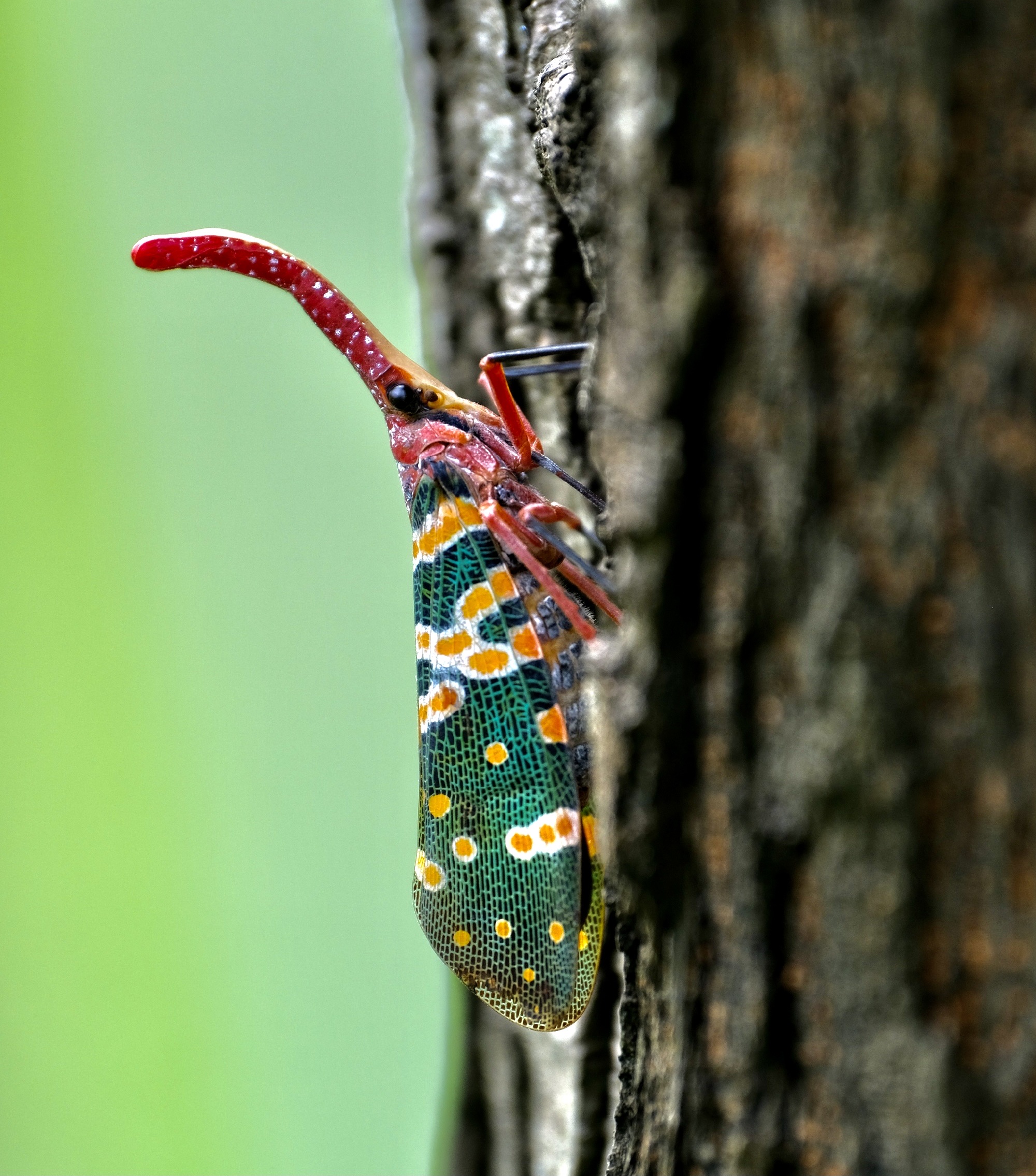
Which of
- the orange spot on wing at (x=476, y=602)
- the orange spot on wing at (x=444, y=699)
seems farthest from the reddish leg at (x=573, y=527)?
the orange spot on wing at (x=444, y=699)

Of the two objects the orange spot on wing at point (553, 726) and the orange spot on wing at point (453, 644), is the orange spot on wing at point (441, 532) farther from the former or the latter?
the orange spot on wing at point (553, 726)

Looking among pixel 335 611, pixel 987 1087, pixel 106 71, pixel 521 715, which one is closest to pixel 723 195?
pixel 987 1087

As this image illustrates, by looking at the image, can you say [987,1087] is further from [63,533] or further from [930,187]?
[63,533]

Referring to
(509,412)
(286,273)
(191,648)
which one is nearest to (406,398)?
(509,412)

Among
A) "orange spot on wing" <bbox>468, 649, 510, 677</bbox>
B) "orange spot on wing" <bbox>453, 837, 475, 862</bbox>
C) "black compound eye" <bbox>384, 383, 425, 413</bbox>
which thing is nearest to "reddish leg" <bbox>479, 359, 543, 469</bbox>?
"black compound eye" <bbox>384, 383, 425, 413</bbox>

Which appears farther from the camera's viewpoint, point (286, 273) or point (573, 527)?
point (286, 273)

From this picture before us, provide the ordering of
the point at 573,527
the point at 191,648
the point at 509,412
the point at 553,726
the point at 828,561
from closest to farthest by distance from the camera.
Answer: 1. the point at 828,561
2. the point at 553,726
3. the point at 573,527
4. the point at 509,412
5. the point at 191,648

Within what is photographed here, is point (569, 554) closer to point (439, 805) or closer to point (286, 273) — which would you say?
point (439, 805)
